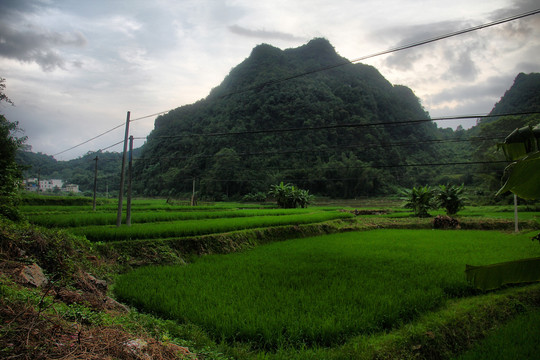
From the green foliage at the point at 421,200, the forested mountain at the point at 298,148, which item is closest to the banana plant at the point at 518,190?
the green foliage at the point at 421,200

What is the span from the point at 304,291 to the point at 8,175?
10464 mm

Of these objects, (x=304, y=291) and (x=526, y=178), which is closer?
(x=526, y=178)

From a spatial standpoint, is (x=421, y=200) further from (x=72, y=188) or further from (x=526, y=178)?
(x=72, y=188)

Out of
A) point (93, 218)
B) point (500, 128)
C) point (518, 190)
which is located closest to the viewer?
point (518, 190)

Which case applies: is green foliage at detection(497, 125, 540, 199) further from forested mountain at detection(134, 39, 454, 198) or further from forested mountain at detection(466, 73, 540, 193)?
forested mountain at detection(134, 39, 454, 198)

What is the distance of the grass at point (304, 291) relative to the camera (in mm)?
3518

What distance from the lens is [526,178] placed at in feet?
5.03

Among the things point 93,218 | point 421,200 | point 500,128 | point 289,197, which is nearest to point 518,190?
point 93,218

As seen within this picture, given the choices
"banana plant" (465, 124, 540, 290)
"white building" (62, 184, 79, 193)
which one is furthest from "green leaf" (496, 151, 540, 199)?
"white building" (62, 184, 79, 193)

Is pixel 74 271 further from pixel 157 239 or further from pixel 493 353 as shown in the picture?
pixel 493 353

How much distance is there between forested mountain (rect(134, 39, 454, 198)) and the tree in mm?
22122

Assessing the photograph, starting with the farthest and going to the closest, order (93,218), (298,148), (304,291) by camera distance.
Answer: (298,148) < (93,218) < (304,291)

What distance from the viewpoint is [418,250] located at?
8.41m

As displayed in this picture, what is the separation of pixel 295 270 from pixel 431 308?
251cm
